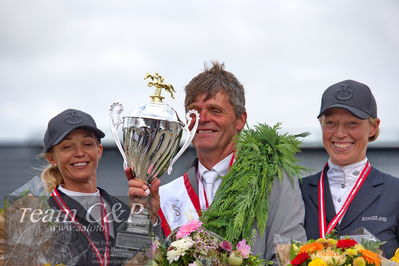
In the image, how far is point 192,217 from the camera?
4074mm

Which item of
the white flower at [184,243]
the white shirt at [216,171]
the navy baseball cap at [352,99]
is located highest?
the navy baseball cap at [352,99]

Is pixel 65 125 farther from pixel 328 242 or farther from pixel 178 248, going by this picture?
pixel 328 242

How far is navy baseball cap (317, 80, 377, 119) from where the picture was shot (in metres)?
4.02

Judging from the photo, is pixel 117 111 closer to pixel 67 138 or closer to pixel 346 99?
pixel 67 138

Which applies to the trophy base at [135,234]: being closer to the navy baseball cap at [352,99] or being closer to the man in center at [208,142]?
the man in center at [208,142]

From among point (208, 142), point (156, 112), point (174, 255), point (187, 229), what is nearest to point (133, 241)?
point (174, 255)

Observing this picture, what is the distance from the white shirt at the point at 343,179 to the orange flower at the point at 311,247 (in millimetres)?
974

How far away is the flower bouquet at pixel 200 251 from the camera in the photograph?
3152mm

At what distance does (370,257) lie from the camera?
304 cm

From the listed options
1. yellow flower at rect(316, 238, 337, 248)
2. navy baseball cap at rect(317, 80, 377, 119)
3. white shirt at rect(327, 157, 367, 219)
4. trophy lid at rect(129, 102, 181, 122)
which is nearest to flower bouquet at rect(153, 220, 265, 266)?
yellow flower at rect(316, 238, 337, 248)

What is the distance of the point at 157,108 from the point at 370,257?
1.28 metres

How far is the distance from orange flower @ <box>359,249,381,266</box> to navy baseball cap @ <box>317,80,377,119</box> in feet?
3.64

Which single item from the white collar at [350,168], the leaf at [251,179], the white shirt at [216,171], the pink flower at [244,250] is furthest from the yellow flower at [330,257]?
the white shirt at [216,171]

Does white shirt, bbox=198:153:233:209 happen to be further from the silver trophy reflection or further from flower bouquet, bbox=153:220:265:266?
flower bouquet, bbox=153:220:265:266
